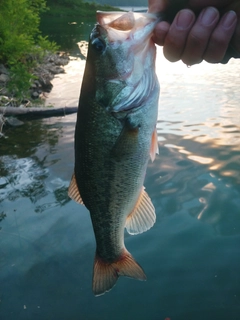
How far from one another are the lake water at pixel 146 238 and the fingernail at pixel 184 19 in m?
3.66

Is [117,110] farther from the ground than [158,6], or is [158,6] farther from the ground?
[158,6]

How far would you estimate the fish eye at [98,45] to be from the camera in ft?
7.30

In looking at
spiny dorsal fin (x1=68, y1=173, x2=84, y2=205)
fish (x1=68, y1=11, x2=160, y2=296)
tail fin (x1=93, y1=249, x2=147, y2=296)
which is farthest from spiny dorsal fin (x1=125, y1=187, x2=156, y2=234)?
spiny dorsal fin (x1=68, y1=173, x2=84, y2=205)

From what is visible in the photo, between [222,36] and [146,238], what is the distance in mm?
4195

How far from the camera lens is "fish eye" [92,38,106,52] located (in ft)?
7.30

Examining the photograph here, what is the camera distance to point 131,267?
9.21ft

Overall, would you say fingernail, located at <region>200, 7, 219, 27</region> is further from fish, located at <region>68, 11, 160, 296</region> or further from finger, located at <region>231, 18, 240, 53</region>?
fish, located at <region>68, 11, 160, 296</region>

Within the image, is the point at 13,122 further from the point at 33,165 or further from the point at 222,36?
the point at 222,36

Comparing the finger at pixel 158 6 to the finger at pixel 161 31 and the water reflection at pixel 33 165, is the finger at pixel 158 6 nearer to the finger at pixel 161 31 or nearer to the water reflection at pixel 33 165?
the finger at pixel 161 31

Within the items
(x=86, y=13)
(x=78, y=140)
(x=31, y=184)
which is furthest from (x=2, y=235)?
(x=86, y=13)

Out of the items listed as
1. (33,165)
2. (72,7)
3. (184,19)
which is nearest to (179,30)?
(184,19)

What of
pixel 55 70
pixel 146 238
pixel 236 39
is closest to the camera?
pixel 236 39

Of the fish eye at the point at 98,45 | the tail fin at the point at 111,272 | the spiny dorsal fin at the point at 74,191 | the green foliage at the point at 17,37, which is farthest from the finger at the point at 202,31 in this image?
the green foliage at the point at 17,37

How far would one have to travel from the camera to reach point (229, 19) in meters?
2.25
